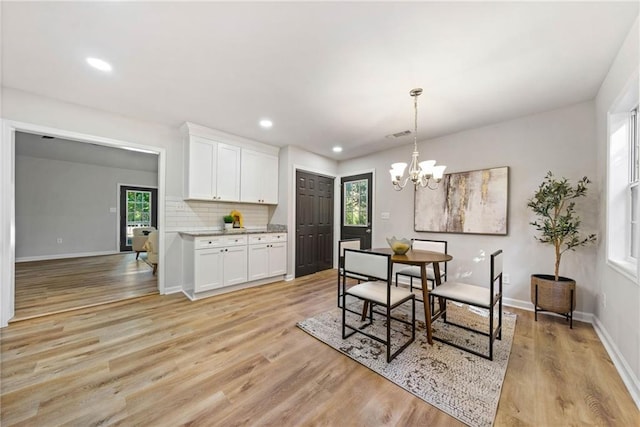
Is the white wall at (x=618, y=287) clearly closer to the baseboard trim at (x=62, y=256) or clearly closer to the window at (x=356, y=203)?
the window at (x=356, y=203)

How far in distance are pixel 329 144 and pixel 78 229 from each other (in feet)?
23.5

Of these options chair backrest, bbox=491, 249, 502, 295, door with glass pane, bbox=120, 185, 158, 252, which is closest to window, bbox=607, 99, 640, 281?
chair backrest, bbox=491, 249, 502, 295

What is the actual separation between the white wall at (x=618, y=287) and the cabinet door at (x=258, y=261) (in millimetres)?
3918

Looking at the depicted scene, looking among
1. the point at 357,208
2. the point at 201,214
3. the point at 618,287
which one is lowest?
the point at 618,287

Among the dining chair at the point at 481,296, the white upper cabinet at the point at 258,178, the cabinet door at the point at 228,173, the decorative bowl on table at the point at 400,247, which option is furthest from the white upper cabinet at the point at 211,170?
the dining chair at the point at 481,296

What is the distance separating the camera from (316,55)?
199 cm

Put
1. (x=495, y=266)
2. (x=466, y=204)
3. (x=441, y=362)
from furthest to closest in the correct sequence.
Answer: (x=466, y=204) < (x=495, y=266) < (x=441, y=362)

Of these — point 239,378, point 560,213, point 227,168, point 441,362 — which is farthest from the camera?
point 227,168

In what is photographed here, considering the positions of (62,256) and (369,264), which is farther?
(62,256)

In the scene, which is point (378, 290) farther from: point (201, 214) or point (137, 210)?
point (137, 210)

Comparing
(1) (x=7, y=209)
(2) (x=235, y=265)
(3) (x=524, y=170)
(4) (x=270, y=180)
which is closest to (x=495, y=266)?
(3) (x=524, y=170)

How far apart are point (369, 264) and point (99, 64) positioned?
2.98 m

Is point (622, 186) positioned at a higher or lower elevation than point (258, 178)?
lower

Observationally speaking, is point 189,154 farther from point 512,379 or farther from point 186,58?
point 512,379
